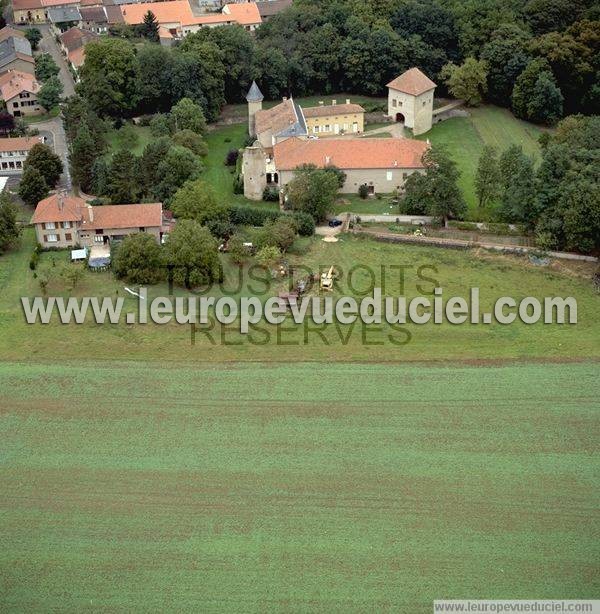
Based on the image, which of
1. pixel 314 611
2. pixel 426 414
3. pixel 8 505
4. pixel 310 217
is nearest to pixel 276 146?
pixel 310 217

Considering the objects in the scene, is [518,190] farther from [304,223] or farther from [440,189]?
[304,223]

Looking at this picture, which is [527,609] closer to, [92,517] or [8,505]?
[92,517]

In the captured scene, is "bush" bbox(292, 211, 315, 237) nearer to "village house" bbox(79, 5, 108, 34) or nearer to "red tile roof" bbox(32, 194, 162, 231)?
"red tile roof" bbox(32, 194, 162, 231)

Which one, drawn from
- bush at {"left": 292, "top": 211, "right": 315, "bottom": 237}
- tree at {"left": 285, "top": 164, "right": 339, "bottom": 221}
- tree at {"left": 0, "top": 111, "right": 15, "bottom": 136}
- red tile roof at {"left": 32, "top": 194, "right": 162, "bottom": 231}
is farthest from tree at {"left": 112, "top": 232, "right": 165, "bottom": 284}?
tree at {"left": 0, "top": 111, "right": 15, "bottom": 136}

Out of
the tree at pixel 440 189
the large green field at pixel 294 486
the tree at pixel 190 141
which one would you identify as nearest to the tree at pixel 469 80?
the tree at pixel 440 189

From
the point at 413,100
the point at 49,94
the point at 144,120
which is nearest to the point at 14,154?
the point at 49,94
